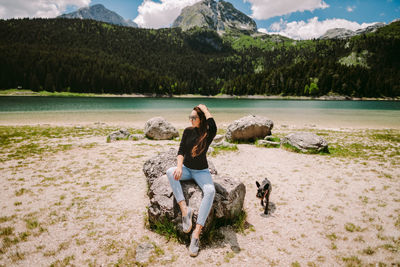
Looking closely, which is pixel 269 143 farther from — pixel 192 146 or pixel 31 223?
pixel 31 223

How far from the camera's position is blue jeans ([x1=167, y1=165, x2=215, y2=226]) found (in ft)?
17.2

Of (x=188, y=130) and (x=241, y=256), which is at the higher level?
(x=188, y=130)

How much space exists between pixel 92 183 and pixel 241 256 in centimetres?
706

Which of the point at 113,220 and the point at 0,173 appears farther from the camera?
the point at 0,173

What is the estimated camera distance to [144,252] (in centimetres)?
502

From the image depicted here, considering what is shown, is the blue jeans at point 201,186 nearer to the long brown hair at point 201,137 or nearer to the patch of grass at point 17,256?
the long brown hair at point 201,137

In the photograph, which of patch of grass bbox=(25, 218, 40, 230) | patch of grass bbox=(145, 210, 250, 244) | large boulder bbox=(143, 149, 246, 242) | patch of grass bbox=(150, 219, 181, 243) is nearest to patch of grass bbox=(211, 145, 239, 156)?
large boulder bbox=(143, 149, 246, 242)

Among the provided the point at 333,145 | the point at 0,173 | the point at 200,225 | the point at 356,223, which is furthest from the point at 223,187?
the point at 333,145

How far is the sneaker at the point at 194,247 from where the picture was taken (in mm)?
4941

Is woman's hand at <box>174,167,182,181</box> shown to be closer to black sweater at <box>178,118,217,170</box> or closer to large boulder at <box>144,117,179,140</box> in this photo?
black sweater at <box>178,118,217,170</box>

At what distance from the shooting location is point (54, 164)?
11.1 metres

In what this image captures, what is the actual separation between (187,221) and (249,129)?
521 inches

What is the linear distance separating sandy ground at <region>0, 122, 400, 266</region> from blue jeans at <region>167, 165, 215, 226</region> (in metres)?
0.99

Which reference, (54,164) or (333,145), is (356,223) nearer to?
(333,145)
